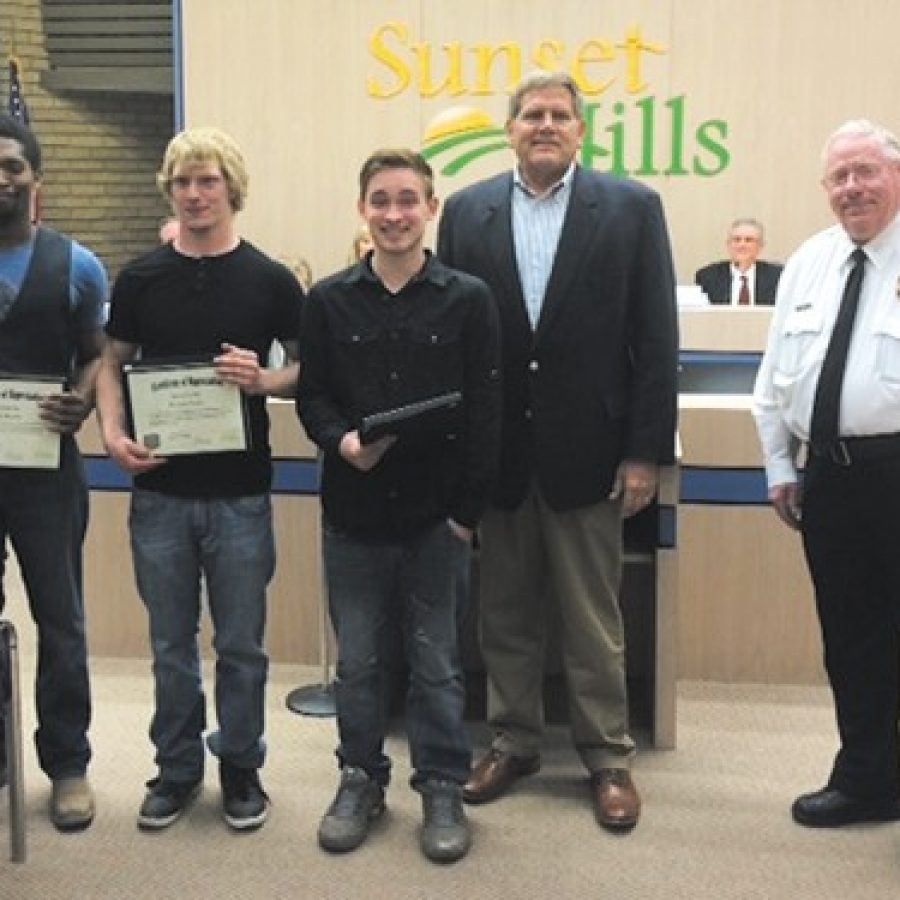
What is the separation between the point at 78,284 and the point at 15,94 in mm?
6833

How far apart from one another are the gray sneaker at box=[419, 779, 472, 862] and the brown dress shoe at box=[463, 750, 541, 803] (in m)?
0.15

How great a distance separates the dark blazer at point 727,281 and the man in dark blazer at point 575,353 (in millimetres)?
4967

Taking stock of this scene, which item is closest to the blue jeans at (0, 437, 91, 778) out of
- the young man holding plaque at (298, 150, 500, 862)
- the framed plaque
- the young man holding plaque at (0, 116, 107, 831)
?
the young man holding plaque at (0, 116, 107, 831)

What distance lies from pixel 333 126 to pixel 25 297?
21.1ft

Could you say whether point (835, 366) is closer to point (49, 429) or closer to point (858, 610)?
point (858, 610)

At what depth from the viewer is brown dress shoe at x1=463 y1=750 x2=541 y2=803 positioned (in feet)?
10.3

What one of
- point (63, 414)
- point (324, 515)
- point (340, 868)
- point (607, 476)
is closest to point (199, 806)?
point (340, 868)

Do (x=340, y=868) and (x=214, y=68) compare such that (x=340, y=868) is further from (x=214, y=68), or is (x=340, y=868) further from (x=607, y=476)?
(x=214, y=68)

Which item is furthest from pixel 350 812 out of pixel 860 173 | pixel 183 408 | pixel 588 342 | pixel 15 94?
pixel 15 94

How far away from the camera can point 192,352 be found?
110 inches

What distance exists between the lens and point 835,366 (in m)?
2.73

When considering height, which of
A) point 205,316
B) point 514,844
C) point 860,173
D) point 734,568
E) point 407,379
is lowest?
point 514,844

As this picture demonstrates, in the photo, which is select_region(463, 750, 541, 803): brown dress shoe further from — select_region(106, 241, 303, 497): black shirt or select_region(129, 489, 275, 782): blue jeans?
select_region(106, 241, 303, 497): black shirt

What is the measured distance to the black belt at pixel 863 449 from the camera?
269 centimetres
